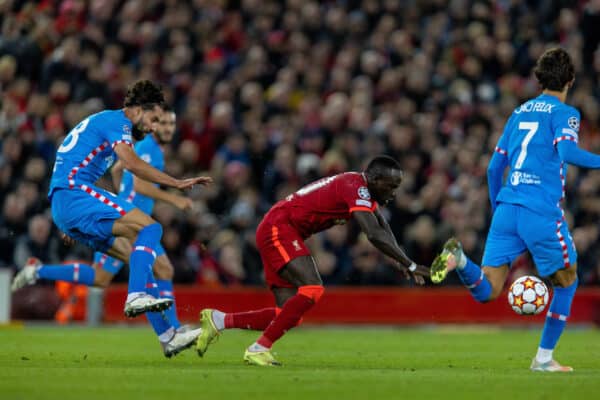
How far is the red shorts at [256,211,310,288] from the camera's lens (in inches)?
385

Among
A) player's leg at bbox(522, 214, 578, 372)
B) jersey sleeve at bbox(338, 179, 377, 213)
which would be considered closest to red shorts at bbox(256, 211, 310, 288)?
jersey sleeve at bbox(338, 179, 377, 213)

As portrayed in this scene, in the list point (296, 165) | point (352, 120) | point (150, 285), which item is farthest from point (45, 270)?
point (352, 120)

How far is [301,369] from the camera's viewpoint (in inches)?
371

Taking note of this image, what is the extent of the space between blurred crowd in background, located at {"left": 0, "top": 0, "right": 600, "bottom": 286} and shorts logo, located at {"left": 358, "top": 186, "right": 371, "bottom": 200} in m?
7.22

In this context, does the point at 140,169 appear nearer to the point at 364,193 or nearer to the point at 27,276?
the point at 364,193

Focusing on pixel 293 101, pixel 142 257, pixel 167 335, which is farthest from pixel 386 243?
pixel 293 101

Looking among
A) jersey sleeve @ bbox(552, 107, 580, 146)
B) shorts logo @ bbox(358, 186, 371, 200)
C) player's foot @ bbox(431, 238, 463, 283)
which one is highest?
jersey sleeve @ bbox(552, 107, 580, 146)

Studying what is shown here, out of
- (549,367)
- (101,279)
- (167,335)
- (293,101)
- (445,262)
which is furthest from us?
(293,101)

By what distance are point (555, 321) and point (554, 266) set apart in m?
0.44

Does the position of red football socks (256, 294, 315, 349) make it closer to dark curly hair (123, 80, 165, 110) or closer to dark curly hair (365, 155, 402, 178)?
dark curly hair (365, 155, 402, 178)

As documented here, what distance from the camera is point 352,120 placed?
59.7 ft

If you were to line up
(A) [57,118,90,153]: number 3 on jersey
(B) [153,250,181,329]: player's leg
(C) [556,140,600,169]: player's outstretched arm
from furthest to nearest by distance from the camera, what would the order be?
(B) [153,250,181,329]: player's leg, (A) [57,118,90,153]: number 3 on jersey, (C) [556,140,600,169]: player's outstretched arm

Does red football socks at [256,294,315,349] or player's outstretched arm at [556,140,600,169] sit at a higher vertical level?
player's outstretched arm at [556,140,600,169]

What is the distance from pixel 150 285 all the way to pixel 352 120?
774 cm
